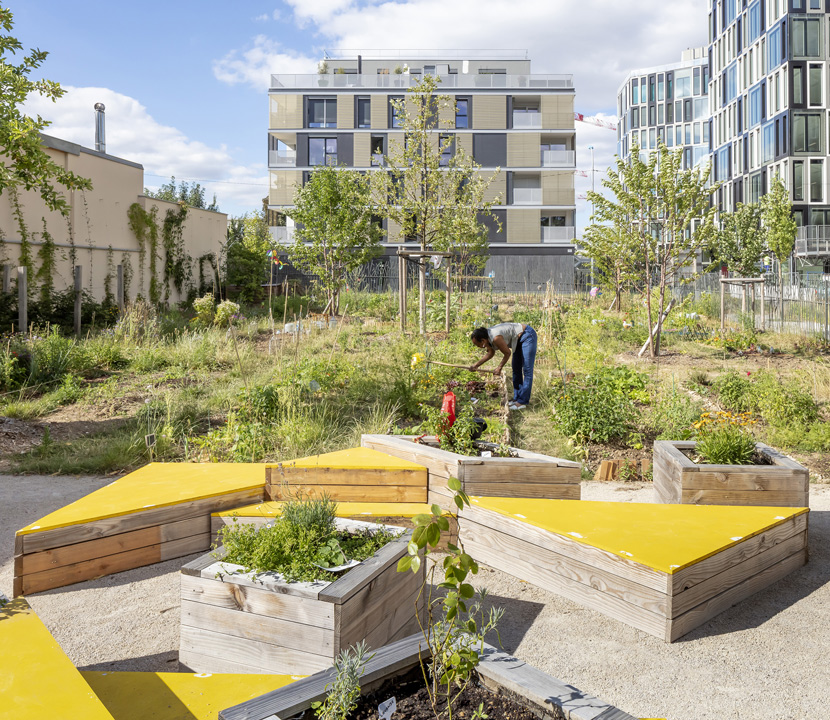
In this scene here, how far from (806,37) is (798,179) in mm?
7597

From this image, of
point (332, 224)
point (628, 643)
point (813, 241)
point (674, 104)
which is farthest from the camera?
point (674, 104)

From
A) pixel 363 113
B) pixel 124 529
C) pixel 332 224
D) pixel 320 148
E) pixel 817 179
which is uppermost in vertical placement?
pixel 363 113

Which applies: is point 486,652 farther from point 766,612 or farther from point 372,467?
point 372,467

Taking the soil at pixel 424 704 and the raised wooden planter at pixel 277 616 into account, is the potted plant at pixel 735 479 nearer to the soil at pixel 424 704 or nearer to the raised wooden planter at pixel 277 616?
the raised wooden planter at pixel 277 616

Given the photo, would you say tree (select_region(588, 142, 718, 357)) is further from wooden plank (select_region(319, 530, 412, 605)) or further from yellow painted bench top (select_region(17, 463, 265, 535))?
wooden plank (select_region(319, 530, 412, 605))

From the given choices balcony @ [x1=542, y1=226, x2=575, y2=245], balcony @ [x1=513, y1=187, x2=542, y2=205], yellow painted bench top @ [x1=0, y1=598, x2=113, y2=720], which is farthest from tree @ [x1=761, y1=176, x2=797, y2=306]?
yellow painted bench top @ [x1=0, y1=598, x2=113, y2=720]

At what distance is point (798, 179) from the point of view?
39969 millimetres

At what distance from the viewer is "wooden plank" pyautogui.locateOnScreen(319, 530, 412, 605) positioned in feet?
8.87

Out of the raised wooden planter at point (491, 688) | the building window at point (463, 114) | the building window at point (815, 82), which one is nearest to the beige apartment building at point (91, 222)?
the raised wooden planter at point (491, 688)

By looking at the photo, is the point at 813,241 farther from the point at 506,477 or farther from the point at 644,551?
the point at 644,551

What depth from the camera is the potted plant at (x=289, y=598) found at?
275 centimetres

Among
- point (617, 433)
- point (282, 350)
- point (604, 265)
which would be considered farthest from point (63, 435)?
point (604, 265)

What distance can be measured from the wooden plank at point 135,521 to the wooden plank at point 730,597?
104 inches

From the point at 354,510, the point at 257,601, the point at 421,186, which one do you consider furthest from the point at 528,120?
the point at 257,601
